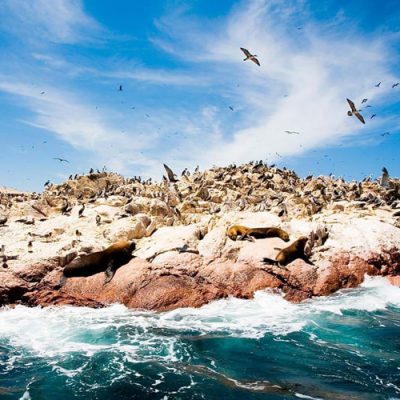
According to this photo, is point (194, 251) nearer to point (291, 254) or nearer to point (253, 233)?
point (253, 233)

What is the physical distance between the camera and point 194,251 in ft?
55.6

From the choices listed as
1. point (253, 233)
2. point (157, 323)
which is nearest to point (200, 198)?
point (253, 233)

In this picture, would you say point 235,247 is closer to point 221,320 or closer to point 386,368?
point 221,320

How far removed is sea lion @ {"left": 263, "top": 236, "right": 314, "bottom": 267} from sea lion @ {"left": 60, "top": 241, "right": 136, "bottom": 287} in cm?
615

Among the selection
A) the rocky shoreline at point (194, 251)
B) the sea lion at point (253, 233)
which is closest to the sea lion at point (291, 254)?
the rocky shoreline at point (194, 251)

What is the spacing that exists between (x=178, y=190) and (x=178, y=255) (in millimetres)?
15013

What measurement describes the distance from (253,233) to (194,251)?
3.06m

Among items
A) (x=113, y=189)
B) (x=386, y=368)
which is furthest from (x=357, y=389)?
(x=113, y=189)

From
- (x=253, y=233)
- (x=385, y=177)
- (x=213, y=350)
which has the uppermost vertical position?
(x=385, y=177)

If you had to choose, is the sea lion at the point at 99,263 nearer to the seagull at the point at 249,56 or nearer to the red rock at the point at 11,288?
the red rock at the point at 11,288

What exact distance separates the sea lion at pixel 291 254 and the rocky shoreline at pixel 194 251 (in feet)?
0.87

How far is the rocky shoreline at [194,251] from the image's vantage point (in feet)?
50.0

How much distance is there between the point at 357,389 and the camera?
26.7ft

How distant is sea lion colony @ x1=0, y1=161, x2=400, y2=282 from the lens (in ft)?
72.1
